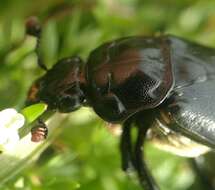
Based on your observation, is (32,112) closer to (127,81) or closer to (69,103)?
(69,103)

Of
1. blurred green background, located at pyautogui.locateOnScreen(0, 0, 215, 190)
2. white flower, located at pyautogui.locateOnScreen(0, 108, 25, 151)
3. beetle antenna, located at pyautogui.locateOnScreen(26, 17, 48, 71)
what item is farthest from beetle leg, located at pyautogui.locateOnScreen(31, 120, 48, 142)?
beetle antenna, located at pyautogui.locateOnScreen(26, 17, 48, 71)

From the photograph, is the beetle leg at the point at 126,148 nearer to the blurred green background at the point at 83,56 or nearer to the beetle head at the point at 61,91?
the blurred green background at the point at 83,56

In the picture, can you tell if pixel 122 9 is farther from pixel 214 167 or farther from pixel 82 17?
pixel 214 167

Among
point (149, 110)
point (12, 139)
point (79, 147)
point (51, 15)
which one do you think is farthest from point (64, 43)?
point (12, 139)

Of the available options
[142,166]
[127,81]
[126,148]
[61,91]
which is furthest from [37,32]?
[142,166]

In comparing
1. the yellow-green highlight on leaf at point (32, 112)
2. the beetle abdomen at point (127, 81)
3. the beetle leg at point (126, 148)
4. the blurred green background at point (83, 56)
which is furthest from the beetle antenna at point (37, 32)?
the yellow-green highlight on leaf at point (32, 112)

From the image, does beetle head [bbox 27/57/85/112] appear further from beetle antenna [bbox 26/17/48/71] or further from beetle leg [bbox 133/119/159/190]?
beetle leg [bbox 133/119/159/190]
